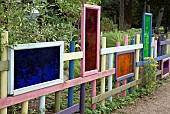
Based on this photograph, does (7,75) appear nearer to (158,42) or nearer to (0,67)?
(0,67)

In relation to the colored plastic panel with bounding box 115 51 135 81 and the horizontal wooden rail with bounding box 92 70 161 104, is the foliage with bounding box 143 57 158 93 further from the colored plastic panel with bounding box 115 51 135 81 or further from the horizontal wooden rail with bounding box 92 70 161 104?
the colored plastic panel with bounding box 115 51 135 81

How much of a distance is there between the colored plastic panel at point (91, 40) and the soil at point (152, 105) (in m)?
1.13

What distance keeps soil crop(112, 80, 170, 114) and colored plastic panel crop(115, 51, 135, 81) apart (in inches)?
24.2

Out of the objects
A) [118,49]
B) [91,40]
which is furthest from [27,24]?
[118,49]

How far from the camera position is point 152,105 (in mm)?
6609

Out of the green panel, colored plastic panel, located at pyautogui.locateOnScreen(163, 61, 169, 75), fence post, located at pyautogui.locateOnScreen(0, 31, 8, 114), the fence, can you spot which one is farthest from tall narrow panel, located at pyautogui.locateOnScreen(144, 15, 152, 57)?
fence post, located at pyautogui.locateOnScreen(0, 31, 8, 114)

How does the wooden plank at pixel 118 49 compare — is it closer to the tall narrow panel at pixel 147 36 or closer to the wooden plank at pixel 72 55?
the tall narrow panel at pixel 147 36

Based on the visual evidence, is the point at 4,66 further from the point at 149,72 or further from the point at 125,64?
the point at 149,72

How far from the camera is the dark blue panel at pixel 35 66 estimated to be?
3900 mm

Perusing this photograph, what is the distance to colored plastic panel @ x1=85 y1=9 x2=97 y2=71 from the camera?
209 inches

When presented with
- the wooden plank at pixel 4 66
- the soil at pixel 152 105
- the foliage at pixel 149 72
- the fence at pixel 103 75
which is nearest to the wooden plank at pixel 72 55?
the fence at pixel 103 75

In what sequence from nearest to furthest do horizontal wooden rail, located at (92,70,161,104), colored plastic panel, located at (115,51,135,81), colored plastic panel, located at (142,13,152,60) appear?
horizontal wooden rail, located at (92,70,161,104) → colored plastic panel, located at (115,51,135,81) → colored plastic panel, located at (142,13,152,60)

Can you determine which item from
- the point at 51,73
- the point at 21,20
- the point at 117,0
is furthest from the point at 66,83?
the point at 117,0

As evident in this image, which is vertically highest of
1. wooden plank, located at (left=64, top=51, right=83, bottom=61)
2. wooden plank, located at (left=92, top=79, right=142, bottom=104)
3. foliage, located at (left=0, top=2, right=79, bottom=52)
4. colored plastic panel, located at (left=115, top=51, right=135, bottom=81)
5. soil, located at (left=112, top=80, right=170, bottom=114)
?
foliage, located at (left=0, top=2, right=79, bottom=52)
